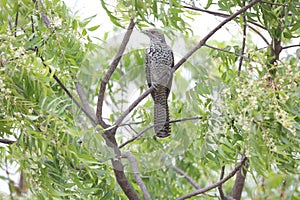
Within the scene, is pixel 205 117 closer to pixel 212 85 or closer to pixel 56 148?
pixel 212 85

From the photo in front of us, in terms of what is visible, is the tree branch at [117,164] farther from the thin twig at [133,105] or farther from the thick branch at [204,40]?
the thick branch at [204,40]

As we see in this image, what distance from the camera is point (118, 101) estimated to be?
1.05 meters

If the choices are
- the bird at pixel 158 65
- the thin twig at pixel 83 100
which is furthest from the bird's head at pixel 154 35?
the thin twig at pixel 83 100

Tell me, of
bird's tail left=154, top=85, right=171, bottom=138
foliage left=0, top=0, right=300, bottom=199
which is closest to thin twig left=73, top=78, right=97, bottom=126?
foliage left=0, top=0, right=300, bottom=199

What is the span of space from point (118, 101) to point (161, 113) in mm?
83

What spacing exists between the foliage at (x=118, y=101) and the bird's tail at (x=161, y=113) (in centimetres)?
2

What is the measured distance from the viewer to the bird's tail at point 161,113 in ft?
3.28

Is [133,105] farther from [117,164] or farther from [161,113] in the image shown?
[117,164]

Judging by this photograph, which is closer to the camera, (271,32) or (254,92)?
(254,92)

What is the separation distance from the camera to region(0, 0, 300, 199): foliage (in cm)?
94

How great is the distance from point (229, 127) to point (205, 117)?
3.0 inches

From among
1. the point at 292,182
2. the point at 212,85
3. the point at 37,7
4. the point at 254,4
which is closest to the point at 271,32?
the point at 254,4

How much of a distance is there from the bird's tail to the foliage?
17 mm

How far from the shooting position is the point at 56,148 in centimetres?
100
